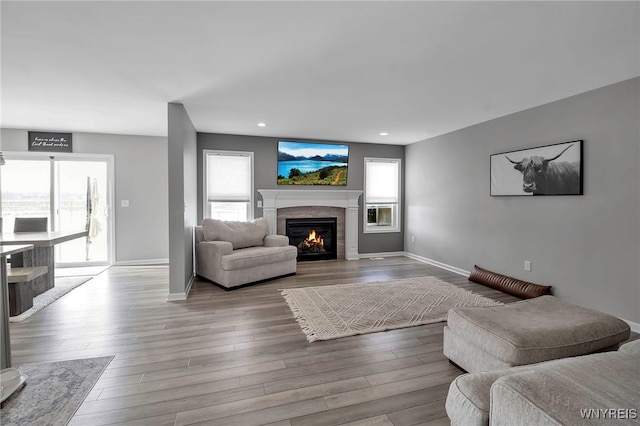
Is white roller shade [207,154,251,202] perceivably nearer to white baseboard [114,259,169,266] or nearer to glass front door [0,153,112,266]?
white baseboard [114,259,169,266]

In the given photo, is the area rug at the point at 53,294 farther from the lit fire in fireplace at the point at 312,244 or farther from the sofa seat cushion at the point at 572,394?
the sofa seat cushion at the point at 572,394

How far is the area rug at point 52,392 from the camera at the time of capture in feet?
5.64

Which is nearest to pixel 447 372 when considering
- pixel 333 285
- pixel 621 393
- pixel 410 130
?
pixel 621 393

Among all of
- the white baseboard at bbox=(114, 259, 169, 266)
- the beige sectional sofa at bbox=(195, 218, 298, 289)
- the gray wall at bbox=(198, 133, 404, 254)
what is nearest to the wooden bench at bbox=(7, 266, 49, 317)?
the beige sectional sofa at bbox=(195, 218, 298, 289)

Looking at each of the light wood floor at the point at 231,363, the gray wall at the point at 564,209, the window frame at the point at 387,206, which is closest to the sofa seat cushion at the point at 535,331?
the light wood floor at the point at 231,363

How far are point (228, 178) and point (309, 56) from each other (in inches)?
142

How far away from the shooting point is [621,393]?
1015mm

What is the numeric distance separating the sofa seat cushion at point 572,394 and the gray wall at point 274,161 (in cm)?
516

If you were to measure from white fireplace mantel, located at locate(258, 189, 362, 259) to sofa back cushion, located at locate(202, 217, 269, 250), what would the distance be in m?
0.39

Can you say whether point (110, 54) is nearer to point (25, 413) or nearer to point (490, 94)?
point (25, 413)

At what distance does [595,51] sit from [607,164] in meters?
1.33

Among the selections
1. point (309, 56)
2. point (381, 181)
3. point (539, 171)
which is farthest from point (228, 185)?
point (539, 171)

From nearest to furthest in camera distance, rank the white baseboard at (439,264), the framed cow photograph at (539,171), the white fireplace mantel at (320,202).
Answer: the framed cow photograph at (539,171) → the white baseboard at (439,264) → the white fireplace mantel at (320,202)

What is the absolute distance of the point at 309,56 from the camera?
101 inches
